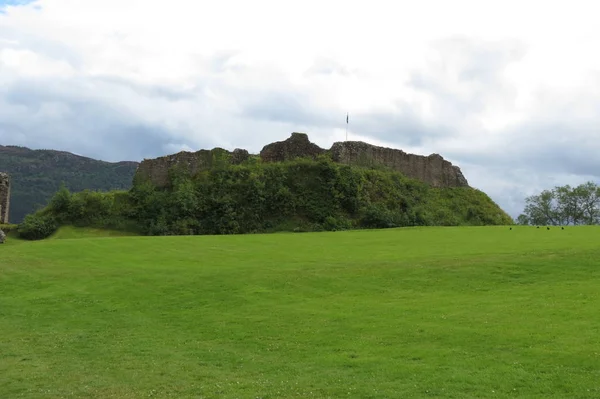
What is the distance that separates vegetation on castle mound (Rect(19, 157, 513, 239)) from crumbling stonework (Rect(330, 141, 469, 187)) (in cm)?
254

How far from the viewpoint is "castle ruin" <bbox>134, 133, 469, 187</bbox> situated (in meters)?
53.2

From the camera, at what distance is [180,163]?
176 ft

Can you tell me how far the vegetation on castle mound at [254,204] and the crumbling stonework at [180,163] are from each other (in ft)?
2.49

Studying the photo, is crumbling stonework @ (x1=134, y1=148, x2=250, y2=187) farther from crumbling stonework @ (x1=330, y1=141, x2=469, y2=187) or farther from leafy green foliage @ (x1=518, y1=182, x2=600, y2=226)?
leafy green foliage @ (x1=518, y1=182, x2=600, y2=226)

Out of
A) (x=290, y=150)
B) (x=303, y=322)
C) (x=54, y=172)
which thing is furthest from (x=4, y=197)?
(x=54, y=172)

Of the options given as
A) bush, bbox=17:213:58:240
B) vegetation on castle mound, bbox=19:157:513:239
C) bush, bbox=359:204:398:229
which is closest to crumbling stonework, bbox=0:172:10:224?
vegetation on castle mound, bbox=19:157:513:239

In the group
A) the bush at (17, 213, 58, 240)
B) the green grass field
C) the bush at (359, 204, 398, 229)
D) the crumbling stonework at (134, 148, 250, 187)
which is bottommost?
the green grass field

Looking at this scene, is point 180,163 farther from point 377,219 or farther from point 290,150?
point 377,219

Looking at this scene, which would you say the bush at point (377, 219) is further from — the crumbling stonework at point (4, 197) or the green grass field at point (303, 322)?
the crumbling stonework at point (4, 197)

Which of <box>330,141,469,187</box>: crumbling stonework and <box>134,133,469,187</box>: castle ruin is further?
<box>330,141,469,187</box>: crumbling stonework

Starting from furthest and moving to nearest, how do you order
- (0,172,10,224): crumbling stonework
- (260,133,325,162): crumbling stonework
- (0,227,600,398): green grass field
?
(260,133,325,162): crumbling stonework
(0,172,10,224): crumbling stonework
(0,227,600,398): green grass field

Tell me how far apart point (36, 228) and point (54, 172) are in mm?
104213

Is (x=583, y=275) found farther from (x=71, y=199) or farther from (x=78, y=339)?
(x=71, y=199)

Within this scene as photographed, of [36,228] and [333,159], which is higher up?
[333,159]
